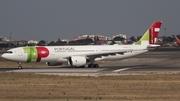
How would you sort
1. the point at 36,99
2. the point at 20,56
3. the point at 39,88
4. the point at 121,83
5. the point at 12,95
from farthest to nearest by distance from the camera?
the point at 20,56, the point at 121,83, the point at 39,88, the point at 12,95, the point at 36,99

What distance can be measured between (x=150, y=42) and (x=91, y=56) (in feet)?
32.9

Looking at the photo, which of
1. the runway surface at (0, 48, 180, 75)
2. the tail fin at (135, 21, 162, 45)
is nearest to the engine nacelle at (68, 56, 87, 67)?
the runway surface at (0, 48, 180, 75)

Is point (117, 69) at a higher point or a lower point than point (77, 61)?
lower

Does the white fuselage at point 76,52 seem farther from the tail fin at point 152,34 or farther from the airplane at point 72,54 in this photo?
the tail fin at point 152,34

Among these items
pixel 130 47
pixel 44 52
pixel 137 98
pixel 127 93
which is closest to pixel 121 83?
pixel 127 93

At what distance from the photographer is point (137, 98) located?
23781 mm

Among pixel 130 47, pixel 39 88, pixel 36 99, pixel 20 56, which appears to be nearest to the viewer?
pixel 36 99

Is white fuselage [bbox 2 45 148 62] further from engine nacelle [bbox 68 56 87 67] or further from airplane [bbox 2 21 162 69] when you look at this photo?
engine nacelle [bbox 68 56 87 67]

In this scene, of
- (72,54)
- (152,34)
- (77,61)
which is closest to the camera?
(77,61)

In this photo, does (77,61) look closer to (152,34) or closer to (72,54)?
(72,54)

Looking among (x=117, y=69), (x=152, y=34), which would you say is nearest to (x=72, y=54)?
(x=117, y=69)

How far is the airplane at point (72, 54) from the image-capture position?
52.5 metres

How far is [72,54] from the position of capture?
2148 inches

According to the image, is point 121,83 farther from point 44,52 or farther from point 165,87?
point 44,52
